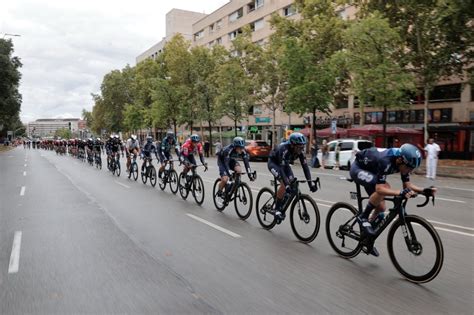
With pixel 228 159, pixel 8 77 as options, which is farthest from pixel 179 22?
pixel 228 159

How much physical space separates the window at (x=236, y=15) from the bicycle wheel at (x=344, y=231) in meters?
54.6

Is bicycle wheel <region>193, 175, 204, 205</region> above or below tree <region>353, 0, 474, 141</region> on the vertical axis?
below

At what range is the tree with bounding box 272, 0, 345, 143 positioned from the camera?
27484 millimetres

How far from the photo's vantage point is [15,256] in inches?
220

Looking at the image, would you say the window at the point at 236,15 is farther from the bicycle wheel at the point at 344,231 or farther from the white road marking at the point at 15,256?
the bicycle wheel at the point at 344,231

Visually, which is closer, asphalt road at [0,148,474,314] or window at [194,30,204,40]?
asphalt road at [0,148,474,314]

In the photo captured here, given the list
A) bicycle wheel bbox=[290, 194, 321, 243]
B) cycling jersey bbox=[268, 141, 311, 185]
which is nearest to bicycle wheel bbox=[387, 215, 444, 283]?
bicycle wheel bbox=[290, 194, 321, 243]

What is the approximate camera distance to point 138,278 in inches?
185

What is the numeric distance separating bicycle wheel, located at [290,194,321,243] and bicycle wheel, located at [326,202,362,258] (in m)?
0.44

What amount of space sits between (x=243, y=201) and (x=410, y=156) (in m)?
4.35

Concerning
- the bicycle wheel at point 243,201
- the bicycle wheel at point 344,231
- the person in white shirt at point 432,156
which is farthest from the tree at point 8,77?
the bicycle wheel at point 344,231

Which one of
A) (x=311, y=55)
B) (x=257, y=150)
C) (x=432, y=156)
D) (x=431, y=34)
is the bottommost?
(x=257, y=150)

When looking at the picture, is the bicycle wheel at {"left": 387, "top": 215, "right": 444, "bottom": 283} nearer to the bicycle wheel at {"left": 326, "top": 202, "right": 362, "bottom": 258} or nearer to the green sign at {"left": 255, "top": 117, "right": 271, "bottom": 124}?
the bicycle wheel at {"left": 326, "top": 202, "right": 362, "bottom": 258}

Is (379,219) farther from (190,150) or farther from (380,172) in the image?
(190,150)
